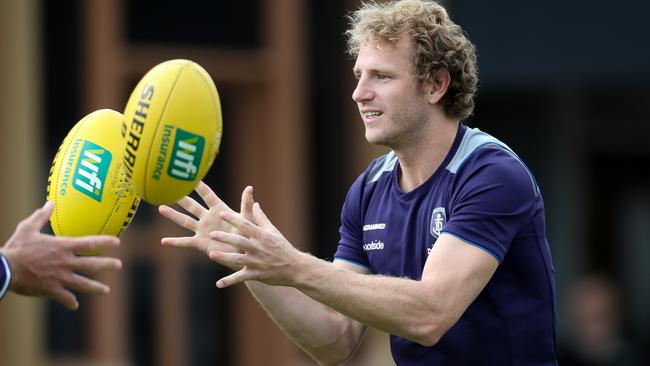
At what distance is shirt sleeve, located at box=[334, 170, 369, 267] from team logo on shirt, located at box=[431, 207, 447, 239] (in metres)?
0.49

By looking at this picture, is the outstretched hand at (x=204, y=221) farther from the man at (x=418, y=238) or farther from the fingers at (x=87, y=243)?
the fingers at (x=87, y=243)

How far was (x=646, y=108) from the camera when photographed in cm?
1192

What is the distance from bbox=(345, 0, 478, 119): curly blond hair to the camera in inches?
206

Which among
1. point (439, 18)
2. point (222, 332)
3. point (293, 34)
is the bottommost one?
point (222, 332)

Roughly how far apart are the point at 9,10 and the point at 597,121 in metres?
5.52

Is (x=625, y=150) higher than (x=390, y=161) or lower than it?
lower

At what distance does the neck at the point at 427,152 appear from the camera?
5242 mm

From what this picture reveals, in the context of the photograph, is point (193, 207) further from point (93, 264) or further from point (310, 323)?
point (93, 264)

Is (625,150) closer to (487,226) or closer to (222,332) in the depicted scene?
(222,332)

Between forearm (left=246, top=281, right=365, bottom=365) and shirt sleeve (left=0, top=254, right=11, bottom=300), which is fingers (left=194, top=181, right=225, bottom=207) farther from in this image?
shirt sleeve (left=0, top=254, right=11, bottom=300)

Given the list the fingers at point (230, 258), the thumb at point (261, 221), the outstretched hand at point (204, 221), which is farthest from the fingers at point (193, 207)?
the fingers at point (230, 258)

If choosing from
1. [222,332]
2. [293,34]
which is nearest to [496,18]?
[293,34]

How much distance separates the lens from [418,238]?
5.16 meters

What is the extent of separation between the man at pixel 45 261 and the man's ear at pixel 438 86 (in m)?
1.49
